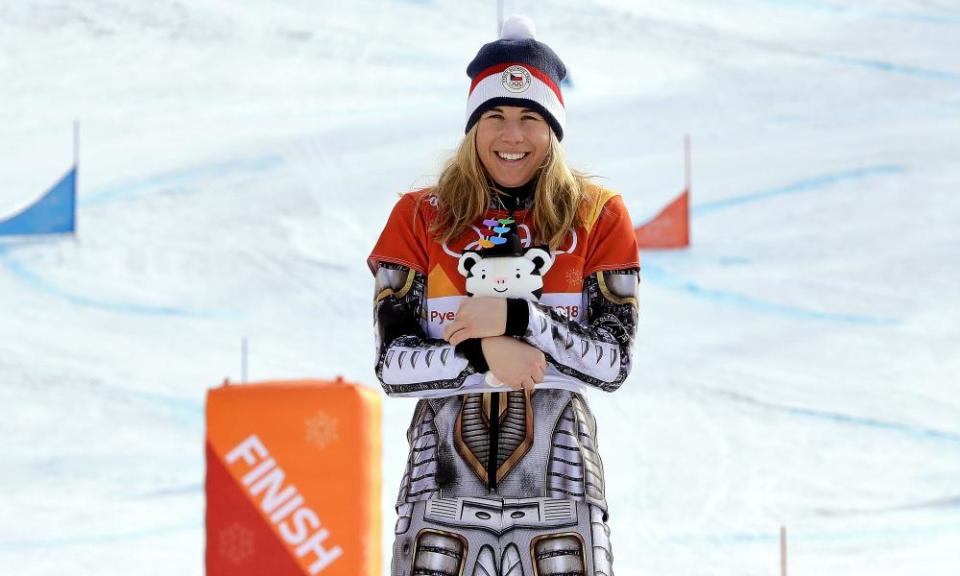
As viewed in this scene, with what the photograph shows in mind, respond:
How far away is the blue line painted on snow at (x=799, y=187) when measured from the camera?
10.6 m

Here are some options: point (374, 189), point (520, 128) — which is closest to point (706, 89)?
point (374, 189)

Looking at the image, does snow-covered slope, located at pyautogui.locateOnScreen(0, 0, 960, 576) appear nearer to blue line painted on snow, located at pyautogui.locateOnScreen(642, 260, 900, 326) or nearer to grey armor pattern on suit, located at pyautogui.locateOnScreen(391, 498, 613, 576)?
blue line painted on snow, located at pyautogui.locateOnScreen(642, 260, 900, 326)

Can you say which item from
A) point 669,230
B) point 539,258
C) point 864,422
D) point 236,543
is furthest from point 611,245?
point 669,230

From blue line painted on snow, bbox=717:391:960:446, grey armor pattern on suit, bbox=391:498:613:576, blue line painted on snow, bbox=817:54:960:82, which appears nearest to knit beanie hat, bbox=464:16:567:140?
grey armor pattern on suit, bbox=391:498:613:576

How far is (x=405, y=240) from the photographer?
214cm

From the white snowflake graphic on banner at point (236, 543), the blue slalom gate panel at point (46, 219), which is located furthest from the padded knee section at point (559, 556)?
the blue slalom gate panel at point (46, 219)

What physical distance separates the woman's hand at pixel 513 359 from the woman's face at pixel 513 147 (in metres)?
0.30

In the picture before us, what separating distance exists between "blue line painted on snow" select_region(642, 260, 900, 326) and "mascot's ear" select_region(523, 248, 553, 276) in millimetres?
Answer: 6660

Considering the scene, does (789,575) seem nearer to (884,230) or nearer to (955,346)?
(955,346)

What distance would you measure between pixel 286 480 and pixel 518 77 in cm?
171

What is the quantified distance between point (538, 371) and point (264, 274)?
7128mm

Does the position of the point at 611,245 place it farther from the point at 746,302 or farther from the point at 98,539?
the point at 746,302

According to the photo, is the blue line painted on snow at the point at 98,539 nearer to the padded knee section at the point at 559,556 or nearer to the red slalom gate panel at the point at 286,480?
the red slalom gate panel at the point at 286,480

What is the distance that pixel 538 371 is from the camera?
78.2 inches
